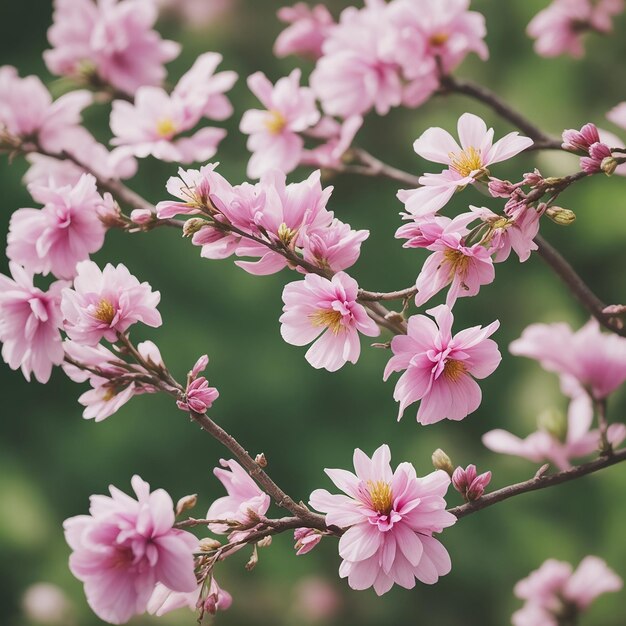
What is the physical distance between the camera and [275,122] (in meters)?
0.90

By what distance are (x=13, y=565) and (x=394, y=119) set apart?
1319mm

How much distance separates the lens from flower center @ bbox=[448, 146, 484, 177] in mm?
601

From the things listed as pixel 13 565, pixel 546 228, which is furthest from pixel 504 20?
pixel 13 565

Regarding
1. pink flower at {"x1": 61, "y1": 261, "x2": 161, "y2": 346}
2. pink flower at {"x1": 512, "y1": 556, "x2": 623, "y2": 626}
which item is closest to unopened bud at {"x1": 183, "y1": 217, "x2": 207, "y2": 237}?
pink flower at {"x1": 61, "y1": 261, "x2": 161, "y2": 346}

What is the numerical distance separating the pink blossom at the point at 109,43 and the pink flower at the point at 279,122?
173mm

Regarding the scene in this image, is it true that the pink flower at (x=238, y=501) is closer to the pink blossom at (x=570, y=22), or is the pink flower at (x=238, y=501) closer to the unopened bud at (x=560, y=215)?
the unopened bud at (x=560, y=215)

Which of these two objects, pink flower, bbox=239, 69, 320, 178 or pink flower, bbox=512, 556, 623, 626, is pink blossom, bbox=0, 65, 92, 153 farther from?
pink flower, bbox=512, 556, 623, 626

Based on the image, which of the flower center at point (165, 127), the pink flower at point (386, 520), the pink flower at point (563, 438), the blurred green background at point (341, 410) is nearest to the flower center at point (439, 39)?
the flower center at point (165, 127)

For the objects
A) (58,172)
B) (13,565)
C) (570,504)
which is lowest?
(13,565)

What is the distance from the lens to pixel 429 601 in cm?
178

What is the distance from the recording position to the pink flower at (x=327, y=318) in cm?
58

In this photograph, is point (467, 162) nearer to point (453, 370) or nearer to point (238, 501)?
point (453, 370)

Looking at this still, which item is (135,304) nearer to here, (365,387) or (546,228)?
(365,387)

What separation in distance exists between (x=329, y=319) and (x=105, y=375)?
16cm
